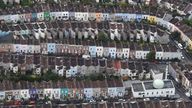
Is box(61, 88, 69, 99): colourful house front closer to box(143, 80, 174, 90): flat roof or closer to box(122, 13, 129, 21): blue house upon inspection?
box(143, 80, 174, 90): flat roof

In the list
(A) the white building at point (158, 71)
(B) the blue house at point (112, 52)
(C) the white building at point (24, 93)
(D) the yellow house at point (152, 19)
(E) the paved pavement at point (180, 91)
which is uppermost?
(D) the yellow house at point (152, 19)

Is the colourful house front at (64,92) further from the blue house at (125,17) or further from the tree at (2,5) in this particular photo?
the tree at (2,5)

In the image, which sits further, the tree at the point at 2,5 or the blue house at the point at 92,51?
the tree at the point at 2,5

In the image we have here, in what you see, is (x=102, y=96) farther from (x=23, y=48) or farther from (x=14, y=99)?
(x=23, y=48)

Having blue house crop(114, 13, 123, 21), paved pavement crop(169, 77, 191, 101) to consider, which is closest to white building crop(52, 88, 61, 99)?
paved pavement crop(169, 77, 191, 101)

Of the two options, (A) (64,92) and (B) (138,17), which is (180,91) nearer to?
(A) (64,92)

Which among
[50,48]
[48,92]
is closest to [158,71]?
[48,92]

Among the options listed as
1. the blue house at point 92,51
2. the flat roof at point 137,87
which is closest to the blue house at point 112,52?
the blue house at point 92,51
